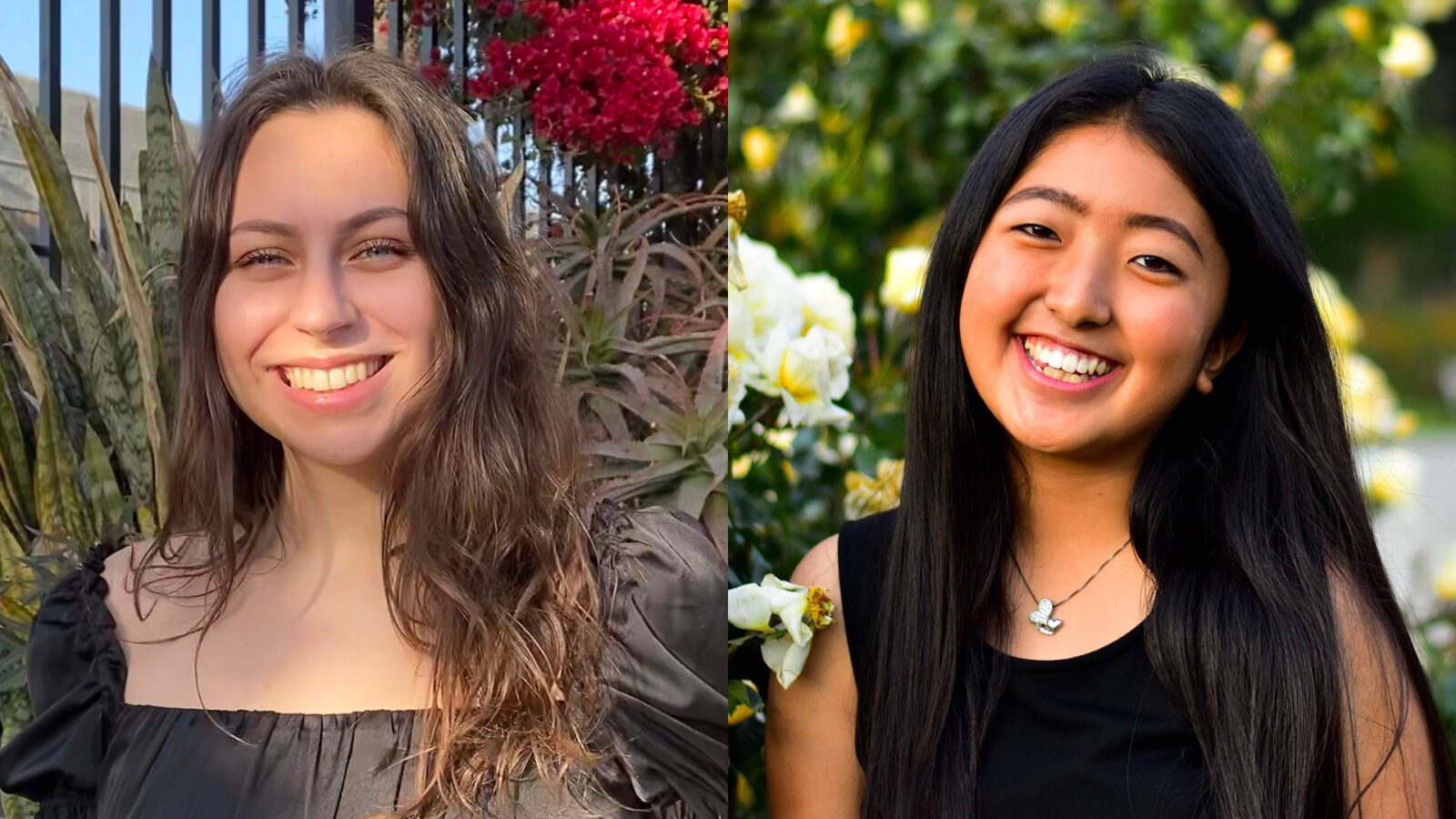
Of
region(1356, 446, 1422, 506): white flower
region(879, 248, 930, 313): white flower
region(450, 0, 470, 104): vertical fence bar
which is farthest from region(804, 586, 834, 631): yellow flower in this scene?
region(1356, 446, 1422, 506): white flower

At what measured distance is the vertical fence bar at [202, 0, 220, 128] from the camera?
4.84 ft

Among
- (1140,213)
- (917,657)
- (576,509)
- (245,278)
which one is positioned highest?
(1140,213)

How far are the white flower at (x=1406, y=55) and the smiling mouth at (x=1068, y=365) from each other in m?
2.21

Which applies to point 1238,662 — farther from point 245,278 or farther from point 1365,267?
point 1365,267

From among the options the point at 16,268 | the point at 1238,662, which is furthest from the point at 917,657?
the point at 16,268

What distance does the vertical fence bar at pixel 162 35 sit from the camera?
4.83 feet

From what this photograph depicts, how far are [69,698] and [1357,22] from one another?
3162mm

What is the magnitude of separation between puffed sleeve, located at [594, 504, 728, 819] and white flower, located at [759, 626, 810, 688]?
6.6 inches

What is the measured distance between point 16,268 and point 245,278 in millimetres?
238

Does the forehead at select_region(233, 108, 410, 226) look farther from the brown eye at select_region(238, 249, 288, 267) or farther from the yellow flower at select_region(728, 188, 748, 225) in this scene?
the yellow flower at select_region(728, 188, 748, 225)

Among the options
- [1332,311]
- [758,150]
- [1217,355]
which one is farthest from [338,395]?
[758,150]

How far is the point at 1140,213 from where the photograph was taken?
1655 millimetres

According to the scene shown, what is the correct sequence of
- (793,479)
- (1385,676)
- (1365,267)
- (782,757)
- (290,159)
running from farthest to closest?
(1365,267), (793,479), (782,757), (1385,676), (290,159)

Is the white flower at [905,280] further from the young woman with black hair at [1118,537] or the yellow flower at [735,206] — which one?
the yellow flower at [735,206]
